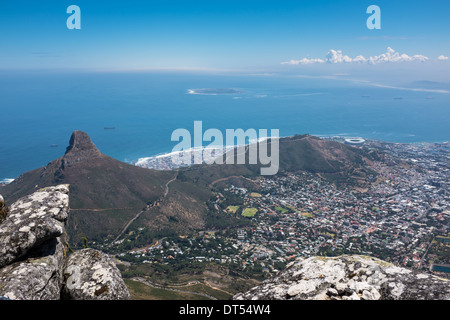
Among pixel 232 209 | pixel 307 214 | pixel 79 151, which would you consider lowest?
pixel 307 214

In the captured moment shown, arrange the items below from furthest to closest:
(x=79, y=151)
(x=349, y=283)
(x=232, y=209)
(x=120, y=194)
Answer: (x=232, y=209), (x=79, y=151), (x=120, y=194), (x=349, y=283)

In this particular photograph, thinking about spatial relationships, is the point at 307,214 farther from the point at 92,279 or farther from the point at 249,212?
the point at 92,279

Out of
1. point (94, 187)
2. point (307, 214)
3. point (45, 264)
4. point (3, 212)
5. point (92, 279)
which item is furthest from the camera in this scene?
point (307, 214)

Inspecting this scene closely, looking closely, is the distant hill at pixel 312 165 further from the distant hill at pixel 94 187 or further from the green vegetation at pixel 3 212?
the green vegetation at pixel 3 212

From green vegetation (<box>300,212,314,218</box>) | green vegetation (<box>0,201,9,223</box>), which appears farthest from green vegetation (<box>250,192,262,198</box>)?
green vegetation (<box>0,201,9,223</box>)

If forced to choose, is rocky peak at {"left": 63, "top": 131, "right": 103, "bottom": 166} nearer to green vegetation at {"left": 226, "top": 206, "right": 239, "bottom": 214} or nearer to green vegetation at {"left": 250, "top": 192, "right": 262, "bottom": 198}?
green vegetation at {"left": 226, "top": 206, "right": 239, "bottom": 214}

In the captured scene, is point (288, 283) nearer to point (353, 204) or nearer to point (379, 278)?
point (379, 278)

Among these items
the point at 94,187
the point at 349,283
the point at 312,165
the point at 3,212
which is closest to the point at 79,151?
the point at 94,187

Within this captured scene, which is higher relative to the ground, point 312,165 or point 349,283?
point 349,283
